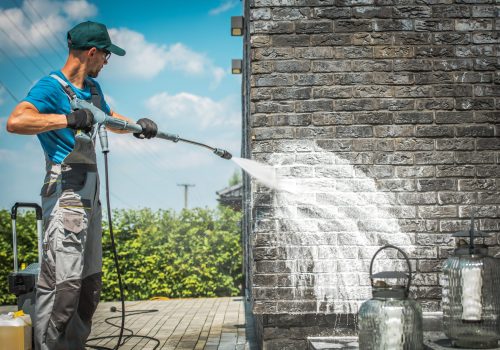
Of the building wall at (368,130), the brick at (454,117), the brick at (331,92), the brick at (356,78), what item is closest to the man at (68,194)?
the building wall at (368,130)

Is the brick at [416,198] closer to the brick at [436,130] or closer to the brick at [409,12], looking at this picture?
the brick at [436,130]

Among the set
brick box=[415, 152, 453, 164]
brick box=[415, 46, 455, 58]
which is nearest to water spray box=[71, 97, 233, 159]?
brick box=[415, 152, 453, 164]

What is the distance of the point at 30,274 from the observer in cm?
435

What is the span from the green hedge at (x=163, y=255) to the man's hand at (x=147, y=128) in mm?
6441

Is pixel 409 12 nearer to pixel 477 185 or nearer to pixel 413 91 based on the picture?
pixel 413 91

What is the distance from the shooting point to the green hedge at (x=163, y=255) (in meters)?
10.1

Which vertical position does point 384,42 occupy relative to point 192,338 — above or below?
above

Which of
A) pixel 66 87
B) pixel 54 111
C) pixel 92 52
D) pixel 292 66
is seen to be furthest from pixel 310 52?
pixel 54 111

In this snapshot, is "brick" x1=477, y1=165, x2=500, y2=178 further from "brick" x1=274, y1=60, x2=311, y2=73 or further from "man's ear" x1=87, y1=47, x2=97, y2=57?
"man's ear" x1=87, y1=47, x2=97, y2=57

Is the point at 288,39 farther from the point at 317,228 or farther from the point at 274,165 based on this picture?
the point at 317,228

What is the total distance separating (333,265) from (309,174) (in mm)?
672

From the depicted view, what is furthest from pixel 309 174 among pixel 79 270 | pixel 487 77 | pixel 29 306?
pixel 29 306

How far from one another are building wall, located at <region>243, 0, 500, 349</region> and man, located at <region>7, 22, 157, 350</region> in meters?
1.28

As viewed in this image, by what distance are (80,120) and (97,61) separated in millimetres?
594
